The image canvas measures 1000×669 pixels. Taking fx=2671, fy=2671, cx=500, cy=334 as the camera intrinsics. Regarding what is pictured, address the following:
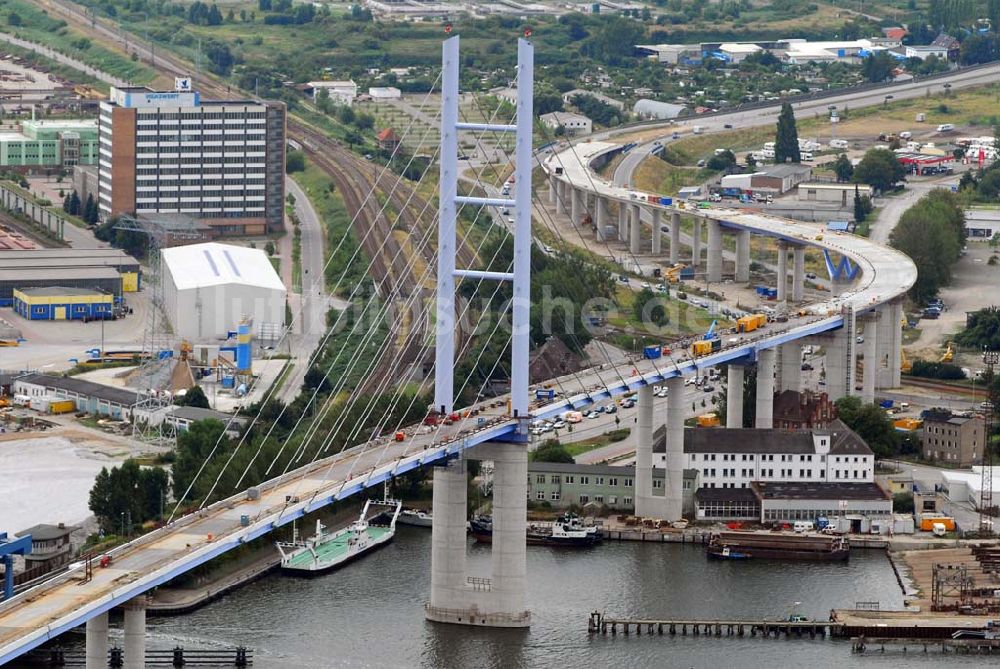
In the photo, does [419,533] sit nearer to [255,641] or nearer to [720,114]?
[255,641]

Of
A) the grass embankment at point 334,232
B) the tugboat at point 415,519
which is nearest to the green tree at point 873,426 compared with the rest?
the tugboat at point 415,519

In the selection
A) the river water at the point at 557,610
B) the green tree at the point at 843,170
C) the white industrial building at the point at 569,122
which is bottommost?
the river water at the point at 557,610

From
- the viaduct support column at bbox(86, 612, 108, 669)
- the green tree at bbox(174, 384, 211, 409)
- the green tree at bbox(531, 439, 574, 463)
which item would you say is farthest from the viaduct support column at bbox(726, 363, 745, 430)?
the viaduct support column at bbox(86, 612, 108, 669)

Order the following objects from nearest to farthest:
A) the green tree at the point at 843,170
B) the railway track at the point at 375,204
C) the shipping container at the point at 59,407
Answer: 1. the shipping container at the point at 59,407
2. the railway track at the point at 375,204
3. the green tree at the point at 843,170

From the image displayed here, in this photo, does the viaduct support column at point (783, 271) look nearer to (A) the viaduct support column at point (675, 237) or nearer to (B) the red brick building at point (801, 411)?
(A) the viaduct support column at point (675, 237)

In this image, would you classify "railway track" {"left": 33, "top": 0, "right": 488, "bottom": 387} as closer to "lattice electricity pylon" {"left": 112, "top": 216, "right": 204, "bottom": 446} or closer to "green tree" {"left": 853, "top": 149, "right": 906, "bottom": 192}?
"lattice electricity pylon" {"left": 112, "top": 216, "right": 204, "bottom": 446}

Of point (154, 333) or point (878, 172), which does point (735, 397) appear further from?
point (878, 172)

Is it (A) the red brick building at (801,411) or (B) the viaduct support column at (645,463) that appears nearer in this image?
(B) the viaduct support column at (645,463)

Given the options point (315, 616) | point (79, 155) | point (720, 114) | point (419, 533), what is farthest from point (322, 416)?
point (720, 114)
